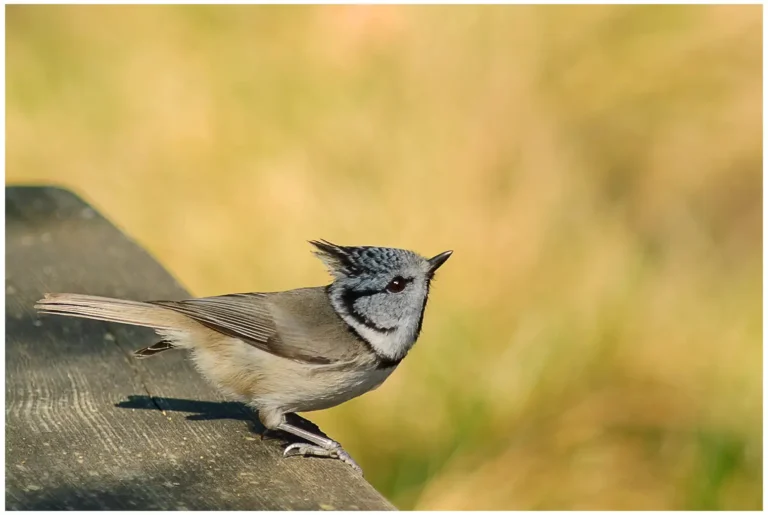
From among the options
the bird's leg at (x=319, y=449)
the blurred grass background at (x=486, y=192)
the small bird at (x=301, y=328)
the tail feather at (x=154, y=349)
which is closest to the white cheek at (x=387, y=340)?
the small bird at (x=301, y=328)

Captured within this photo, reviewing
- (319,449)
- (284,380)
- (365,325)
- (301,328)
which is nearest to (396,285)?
(365,325)

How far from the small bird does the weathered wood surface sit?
0.14 metres

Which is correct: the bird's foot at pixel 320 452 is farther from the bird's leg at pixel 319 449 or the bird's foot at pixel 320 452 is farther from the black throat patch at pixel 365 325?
the black throat patch at pixel 365 325

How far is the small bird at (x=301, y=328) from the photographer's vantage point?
10.4 feet

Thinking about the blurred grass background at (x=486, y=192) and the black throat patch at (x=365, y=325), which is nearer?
the black throat patch at (x=365, y=325)

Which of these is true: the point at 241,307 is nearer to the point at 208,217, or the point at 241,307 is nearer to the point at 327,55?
the point at 208,217

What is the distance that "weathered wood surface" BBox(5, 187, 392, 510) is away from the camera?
8.37ft

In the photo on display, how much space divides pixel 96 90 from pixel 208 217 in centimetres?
169

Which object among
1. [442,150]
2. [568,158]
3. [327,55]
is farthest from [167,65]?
[568,158]

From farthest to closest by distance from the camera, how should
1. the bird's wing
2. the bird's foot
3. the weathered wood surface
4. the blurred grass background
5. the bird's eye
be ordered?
1. the blurred grass background
2. the bird's eye
3. the bird's wing
4. the bird's foot
5. the weathered wood surface

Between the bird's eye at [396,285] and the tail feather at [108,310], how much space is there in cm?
72

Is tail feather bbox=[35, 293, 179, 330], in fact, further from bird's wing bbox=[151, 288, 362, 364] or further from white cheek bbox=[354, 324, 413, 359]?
white cheek bbox=[354, 324, 413, 359]

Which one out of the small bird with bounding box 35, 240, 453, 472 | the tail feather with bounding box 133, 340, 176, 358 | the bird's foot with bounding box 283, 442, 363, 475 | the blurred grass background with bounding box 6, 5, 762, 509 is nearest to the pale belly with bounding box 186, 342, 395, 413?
the small bird with bounding box 35, 240, 453, 472

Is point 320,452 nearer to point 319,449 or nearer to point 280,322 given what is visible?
point 319,449
